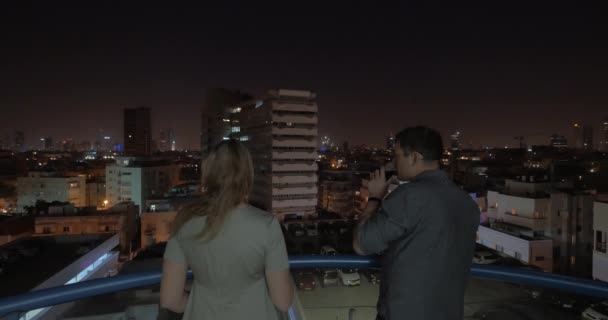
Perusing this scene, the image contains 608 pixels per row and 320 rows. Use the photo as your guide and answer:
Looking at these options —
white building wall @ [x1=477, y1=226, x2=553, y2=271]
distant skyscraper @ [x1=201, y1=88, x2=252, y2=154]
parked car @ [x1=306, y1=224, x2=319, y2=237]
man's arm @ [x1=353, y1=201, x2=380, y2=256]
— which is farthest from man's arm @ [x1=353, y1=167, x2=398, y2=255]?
distant skyscraper @ [x1=201, y1=88, x2=252, y2=154]

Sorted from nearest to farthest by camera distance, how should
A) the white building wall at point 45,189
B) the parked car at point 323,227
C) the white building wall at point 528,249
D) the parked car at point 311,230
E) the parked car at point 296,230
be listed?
the white building wall at point 528,249, the parked car at point 296,230, the parked car at point 311,230, the parked car at point 323,227, the white building wall at point 45,189

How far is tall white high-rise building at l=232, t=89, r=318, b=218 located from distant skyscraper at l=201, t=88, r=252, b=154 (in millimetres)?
14344

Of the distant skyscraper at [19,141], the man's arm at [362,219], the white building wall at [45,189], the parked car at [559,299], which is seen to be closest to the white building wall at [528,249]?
the parked car at [559,299]

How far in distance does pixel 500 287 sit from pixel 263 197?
1446 inches

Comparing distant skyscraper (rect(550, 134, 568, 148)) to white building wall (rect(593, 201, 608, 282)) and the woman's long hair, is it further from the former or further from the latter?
the woman's long hair

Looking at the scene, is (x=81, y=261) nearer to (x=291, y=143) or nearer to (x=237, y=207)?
(x=237, y=207)

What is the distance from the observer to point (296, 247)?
22.4 m

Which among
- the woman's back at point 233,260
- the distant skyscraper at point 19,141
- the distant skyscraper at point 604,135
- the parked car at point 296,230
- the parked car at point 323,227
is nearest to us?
the woman's back at point 233,260

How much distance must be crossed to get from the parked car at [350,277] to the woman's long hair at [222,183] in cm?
140

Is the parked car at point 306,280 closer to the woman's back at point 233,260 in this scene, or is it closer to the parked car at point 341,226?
the woman's back at point 233,260

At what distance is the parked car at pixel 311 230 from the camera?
23312 mm

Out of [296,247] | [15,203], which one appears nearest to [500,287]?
[296,247]

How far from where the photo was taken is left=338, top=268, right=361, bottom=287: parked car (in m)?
2.53

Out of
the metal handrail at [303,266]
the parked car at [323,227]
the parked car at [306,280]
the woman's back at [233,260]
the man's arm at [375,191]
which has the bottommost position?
the parked car at [323,227]
